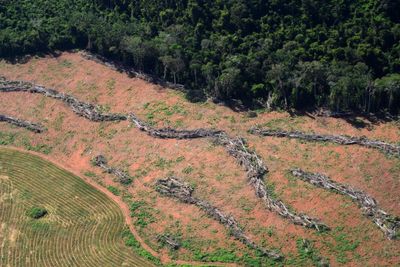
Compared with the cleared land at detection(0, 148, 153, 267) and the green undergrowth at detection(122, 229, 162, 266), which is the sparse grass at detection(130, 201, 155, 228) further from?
the green undergrowth at detection(122, 229, 162, 266)

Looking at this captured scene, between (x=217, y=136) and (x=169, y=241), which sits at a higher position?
(x=217, y=136)

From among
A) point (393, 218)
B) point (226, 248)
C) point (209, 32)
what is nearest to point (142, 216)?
point (226, 248)

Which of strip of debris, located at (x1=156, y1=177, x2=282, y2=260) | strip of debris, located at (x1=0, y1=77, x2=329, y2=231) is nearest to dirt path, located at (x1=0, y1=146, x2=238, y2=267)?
strip of debris, located at (x1=156, y1=177, x2=282, y2=260)

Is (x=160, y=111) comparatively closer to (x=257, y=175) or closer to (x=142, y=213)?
(x=142, y=213)

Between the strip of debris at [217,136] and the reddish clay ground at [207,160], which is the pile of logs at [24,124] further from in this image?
the strip of debris at [217,136]

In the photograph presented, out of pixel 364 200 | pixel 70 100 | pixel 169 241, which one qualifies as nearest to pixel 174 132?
pixel 169 241

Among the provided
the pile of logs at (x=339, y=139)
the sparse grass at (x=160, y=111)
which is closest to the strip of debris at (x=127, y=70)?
the sparse grass at (x=160, y=111)
